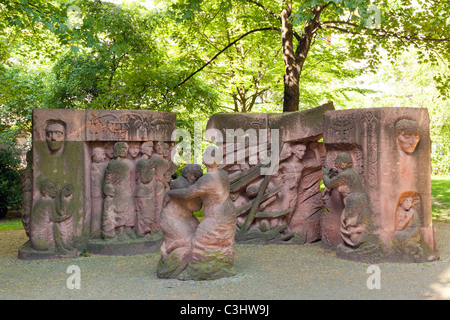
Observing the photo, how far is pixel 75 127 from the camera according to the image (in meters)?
8.43

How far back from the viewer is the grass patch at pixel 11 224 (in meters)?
11.9

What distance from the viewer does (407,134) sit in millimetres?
7582

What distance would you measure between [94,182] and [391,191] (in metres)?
5.17

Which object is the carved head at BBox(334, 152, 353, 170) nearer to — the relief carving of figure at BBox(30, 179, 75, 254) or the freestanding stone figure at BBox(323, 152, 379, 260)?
the freestanding stone figure at BBox(323, 152, 379, 260)

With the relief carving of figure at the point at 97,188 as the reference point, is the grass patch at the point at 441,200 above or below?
below

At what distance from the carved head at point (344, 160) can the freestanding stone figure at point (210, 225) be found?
7.81 ft

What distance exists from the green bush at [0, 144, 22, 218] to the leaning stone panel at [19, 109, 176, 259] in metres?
5.86

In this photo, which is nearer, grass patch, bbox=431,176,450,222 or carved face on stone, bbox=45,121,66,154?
carved face on stone, bbox=45,121,66,154

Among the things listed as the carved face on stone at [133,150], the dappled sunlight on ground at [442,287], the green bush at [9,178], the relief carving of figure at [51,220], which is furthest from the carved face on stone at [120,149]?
the green bush at [9,178]

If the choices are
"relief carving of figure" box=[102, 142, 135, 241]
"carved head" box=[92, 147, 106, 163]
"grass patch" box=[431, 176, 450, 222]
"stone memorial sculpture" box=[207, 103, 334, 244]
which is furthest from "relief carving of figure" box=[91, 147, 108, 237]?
"grass patch" box=[431, 176, 450, 222]

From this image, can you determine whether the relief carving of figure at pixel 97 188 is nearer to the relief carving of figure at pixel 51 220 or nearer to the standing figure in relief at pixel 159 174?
the relief carving of figure at pixel 51 220

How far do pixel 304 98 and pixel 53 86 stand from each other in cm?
913

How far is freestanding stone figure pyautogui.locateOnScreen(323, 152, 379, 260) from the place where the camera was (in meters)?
7.68

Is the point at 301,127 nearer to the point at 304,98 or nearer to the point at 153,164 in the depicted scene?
the point at 153,164
